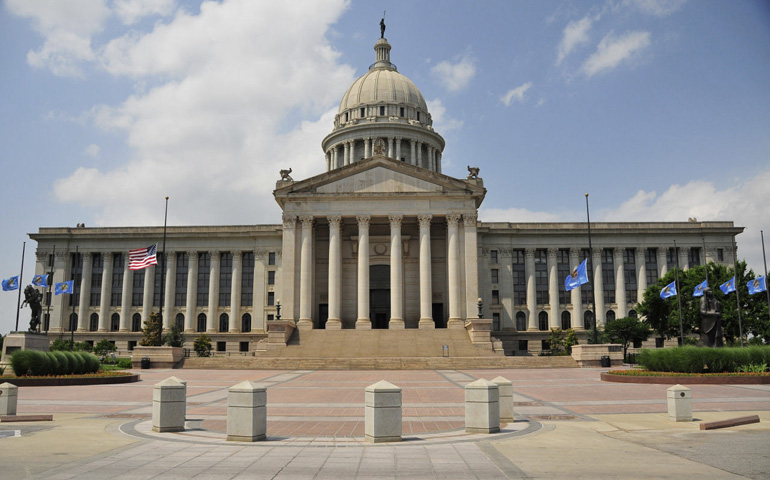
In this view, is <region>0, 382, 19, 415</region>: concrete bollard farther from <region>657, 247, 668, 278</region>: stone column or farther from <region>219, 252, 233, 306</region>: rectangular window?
<region>657, 247, 668, 278</region>: stone column

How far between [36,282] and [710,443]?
48951 mm

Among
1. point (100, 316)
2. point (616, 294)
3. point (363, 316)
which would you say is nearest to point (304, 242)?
point (363, 316)

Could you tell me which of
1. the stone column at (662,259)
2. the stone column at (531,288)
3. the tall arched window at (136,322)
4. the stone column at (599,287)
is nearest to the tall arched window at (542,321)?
the stone column at (531,288)

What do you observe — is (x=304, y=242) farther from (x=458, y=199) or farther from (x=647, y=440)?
(x=647, y=440)

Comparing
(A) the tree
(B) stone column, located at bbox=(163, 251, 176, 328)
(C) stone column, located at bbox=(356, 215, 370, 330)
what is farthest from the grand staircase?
(B) stone column, located at bbox=(163, 251, 176, 328)

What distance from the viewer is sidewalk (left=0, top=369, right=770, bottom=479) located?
1044 cm

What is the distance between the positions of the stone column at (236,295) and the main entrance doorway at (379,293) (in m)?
18.8

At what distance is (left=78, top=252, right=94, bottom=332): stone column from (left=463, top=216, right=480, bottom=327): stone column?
48.7m

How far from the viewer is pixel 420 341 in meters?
55.5

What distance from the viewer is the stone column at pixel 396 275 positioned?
62.5 m

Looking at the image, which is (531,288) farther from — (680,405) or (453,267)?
(680,405)

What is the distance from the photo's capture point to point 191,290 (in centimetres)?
7888

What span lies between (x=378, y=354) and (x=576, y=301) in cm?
3461

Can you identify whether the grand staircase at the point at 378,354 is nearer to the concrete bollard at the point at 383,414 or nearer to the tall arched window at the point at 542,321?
the tall arched window at the point at 542,321
